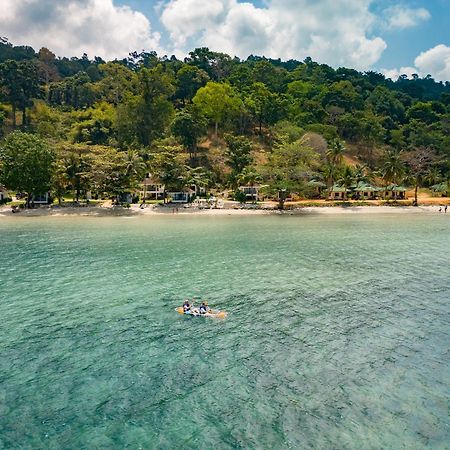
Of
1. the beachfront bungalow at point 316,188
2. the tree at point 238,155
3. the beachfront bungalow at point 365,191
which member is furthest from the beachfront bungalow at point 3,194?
the beachfront bungalow at point 365,191

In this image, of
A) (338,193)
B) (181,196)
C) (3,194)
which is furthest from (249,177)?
(3,194)

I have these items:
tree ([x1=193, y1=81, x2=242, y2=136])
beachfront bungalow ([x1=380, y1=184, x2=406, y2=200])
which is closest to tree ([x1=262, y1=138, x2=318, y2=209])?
beachfront bungalow ([x1=380, y1=184, x2=406, y2=200])

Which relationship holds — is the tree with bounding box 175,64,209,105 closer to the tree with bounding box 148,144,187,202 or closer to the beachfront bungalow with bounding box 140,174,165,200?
the beachfront bungalow with bounding box 140,174,165,200

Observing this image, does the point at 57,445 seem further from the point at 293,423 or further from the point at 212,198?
the point at 212,198

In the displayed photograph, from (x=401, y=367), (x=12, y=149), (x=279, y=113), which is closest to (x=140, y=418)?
(x=401, y=367)

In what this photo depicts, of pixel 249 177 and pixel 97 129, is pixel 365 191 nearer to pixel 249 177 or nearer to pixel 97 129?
pixel 249 177
